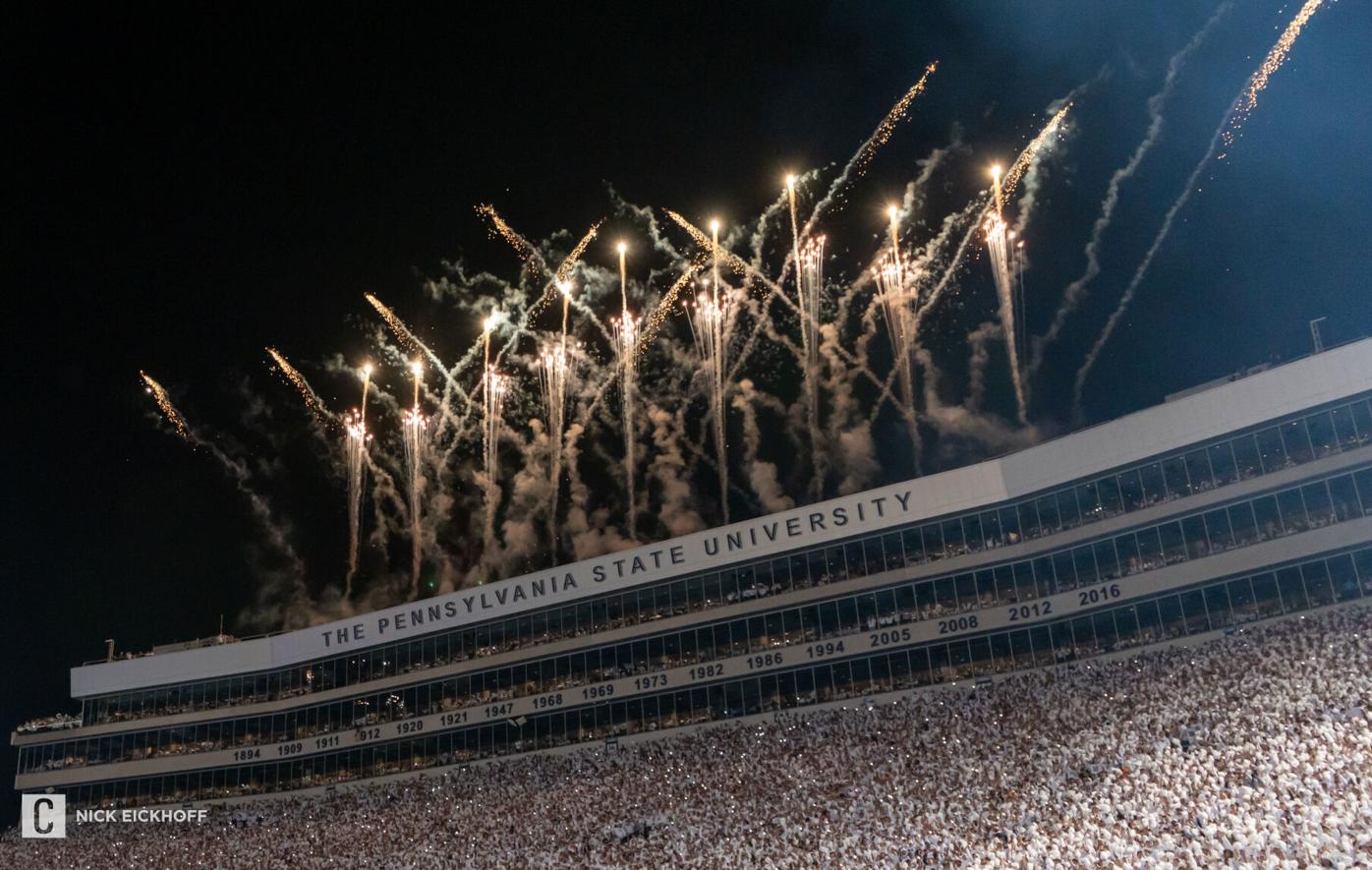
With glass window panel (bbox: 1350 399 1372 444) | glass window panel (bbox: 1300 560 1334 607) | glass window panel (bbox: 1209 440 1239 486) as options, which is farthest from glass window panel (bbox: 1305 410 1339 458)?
glass window panel (bbox: 1300 560 1334 607)

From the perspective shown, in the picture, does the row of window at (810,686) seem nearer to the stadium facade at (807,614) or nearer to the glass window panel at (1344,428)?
the stadium facade at (807,614)

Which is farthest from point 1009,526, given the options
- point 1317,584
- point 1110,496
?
point 1317,584

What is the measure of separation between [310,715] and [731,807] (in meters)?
35.1

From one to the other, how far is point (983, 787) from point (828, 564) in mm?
21228

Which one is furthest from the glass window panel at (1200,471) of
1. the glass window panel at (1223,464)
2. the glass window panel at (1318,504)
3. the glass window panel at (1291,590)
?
the glass window panel at (1291,590)

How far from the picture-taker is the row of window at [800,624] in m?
41.2

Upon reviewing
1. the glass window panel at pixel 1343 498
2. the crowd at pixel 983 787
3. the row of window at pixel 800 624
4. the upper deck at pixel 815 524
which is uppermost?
the upper deck at pixel 815 524

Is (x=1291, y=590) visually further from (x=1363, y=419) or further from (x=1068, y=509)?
(x=1068, y=509)

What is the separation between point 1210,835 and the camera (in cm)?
2284

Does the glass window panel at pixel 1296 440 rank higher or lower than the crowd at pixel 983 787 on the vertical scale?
higher

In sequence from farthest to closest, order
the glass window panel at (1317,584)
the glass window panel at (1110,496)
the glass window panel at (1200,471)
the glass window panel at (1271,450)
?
the glass window panel at (1110,496), the glass window panel at (1200,471), the glass window panel at (1271,450), the glass window panel at (1317,584)

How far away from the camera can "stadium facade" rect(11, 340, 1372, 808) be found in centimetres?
4088

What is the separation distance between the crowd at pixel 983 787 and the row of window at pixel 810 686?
180 centimetres

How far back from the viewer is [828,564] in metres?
52.7
